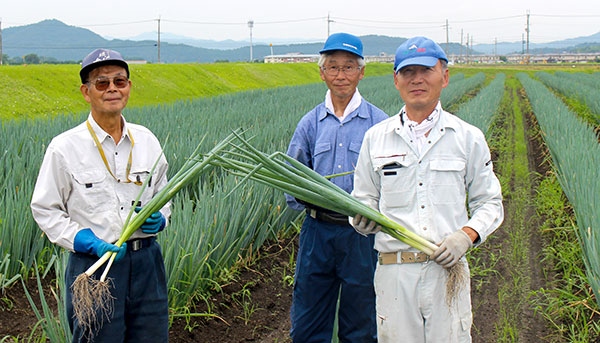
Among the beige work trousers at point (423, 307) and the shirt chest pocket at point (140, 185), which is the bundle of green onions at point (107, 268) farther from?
the beige work trousers at point (423, 307)

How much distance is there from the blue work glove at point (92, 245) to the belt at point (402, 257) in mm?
895

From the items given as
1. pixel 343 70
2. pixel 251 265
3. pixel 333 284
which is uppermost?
pixel 343 70

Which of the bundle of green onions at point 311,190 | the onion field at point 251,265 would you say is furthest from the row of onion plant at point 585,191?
the bundle of green onions at point 311,190

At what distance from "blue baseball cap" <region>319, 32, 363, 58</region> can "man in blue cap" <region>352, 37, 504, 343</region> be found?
21.4 inches

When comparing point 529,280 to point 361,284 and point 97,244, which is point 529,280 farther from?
point 97,244

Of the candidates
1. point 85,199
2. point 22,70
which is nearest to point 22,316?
point 85,199

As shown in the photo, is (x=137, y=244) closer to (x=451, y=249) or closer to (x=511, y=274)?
(x=451, y=249)

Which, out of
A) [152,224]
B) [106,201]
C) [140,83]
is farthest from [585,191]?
[140,83]

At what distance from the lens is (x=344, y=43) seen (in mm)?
2346

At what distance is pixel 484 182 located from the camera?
5.79 ft

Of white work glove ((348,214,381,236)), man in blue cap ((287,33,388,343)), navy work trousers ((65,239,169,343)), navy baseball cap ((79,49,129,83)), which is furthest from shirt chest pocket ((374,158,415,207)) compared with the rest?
navy baseball cap ((79,49,129,83))

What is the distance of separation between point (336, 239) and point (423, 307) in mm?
588

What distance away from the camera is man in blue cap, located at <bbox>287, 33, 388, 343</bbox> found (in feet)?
7.36

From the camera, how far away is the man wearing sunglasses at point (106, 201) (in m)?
1.77
